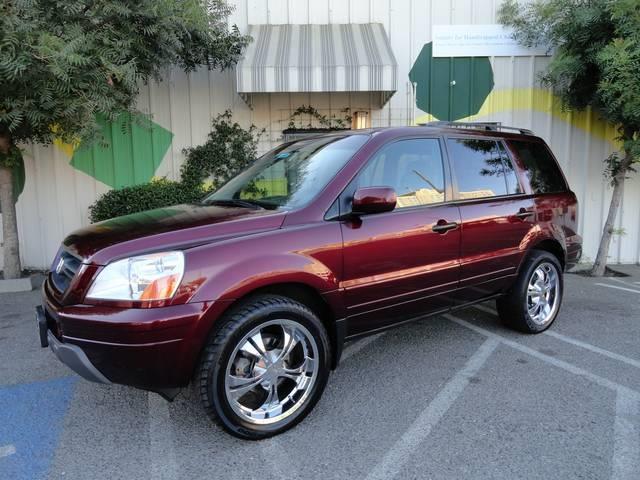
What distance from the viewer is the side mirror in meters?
3.00

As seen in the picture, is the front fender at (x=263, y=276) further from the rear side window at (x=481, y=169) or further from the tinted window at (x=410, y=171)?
the rear side window at (x=481, y=169)

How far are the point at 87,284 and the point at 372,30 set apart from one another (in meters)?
6.80

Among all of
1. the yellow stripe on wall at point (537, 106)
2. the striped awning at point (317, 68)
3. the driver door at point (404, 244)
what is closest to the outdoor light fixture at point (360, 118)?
the striped awning at point (317, 68)

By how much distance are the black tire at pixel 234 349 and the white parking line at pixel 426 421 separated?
601mm

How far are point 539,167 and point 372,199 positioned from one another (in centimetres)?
252

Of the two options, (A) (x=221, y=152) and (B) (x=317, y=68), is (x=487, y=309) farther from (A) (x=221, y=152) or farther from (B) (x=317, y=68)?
(A) (x=221, y=152)

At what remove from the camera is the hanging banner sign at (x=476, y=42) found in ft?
26.5

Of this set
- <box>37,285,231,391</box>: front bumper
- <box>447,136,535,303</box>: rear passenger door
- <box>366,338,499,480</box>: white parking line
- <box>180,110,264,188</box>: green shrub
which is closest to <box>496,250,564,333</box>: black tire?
<box>447,136,535,303</box>: rear passenger door

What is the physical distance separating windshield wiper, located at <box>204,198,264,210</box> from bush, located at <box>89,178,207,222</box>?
3.52 m

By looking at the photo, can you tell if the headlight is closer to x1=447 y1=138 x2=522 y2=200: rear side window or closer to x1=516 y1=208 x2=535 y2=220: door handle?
x1=447 y1=138 x2=522 y2=200: rear side window

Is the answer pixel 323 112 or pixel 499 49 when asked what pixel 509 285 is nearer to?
pixel 323 112

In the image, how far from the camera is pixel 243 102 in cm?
814

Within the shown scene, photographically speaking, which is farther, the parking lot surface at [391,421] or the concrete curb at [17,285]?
the concrete curb at [17,285]

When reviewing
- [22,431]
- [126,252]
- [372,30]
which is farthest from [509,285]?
[372,30]
